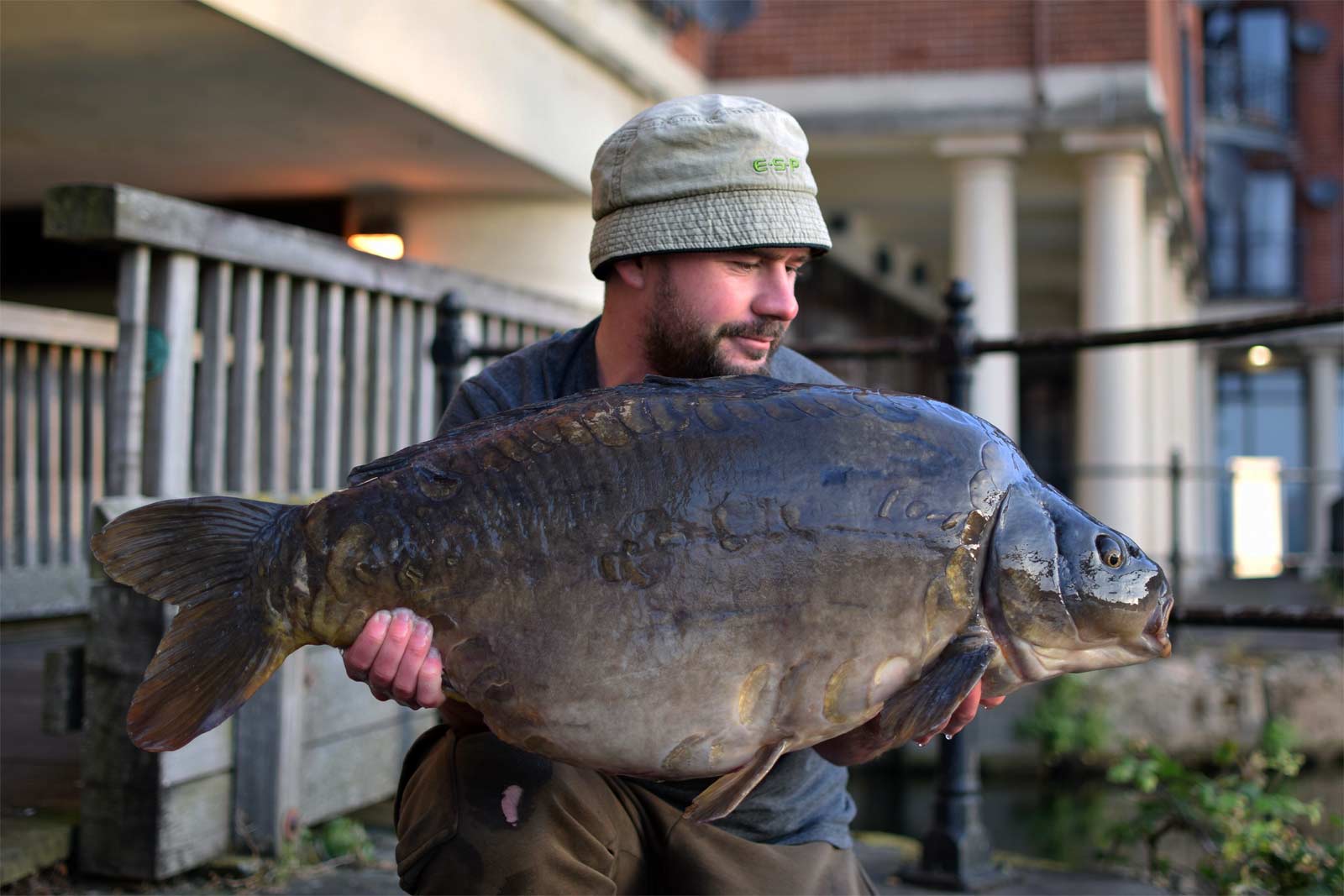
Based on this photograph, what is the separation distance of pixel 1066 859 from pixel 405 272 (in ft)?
12.5

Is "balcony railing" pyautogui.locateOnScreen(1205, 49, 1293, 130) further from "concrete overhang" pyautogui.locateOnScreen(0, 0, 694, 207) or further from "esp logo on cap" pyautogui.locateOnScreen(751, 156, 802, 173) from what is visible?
"esp logo on cap" pyautogui.locateOnScreen(751, 156, 802, 173)

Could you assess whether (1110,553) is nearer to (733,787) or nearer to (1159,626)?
(1159,626)

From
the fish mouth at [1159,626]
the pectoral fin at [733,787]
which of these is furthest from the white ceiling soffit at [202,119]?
the fish mouth at [1159,626]

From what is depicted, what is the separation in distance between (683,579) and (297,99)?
4.89m

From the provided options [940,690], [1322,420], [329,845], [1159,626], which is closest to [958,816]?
[329,845]

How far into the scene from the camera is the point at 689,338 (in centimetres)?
239

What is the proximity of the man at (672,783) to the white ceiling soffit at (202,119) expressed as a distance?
3.12m

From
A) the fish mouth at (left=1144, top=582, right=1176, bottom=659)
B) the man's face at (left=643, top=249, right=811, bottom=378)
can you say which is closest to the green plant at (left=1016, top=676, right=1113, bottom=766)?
the man's face at (left=643, top=249, right=811, bottom=378)

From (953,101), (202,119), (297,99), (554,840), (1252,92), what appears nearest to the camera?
(554,840)

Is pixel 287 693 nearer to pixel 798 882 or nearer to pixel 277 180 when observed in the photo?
pixel 798 882

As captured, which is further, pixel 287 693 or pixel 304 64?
pixel 304 64

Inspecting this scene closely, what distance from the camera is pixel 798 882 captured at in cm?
228

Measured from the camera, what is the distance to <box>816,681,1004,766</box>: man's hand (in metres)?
1.98

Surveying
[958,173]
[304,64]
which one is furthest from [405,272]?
[958,173]
